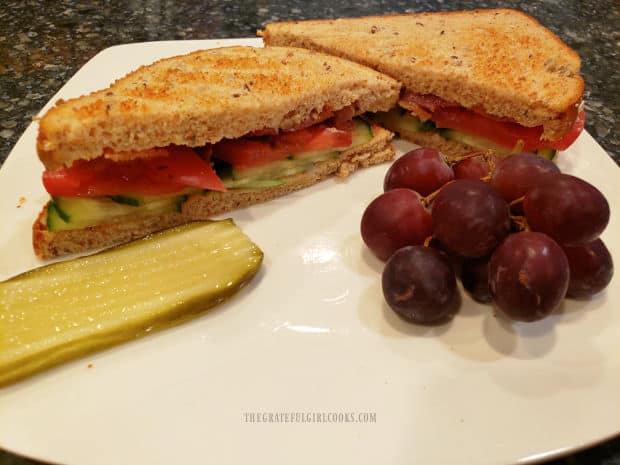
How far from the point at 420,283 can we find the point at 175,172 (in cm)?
87

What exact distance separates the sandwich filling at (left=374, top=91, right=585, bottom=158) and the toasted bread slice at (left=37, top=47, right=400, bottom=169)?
0.12m

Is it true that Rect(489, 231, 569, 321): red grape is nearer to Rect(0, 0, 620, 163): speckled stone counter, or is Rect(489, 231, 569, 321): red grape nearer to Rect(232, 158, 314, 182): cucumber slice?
Rect(232, 158, 314, 182): cucumber slice

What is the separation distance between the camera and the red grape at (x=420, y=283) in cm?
128

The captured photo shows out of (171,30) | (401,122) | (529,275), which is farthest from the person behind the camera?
(171,30)

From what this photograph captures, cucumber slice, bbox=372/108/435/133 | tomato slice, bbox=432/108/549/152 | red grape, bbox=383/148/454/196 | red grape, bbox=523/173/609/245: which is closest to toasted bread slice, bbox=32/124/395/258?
cucumber slice, bbox=372/108/435/133

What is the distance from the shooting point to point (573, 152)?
6.57ft

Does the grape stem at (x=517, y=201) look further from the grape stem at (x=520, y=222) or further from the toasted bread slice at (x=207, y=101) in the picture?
the toasted bread slice at (x=207, y=101)

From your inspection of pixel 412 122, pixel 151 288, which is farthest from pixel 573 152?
pixel 151 288

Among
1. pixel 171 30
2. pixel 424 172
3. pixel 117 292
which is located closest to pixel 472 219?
pixel 424 172

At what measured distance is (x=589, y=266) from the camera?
4.40 feet

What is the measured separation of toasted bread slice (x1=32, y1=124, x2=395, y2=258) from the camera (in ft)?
5.16

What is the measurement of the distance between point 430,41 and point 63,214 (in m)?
1.57

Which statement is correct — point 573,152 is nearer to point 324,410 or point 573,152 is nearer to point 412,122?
point 412,122

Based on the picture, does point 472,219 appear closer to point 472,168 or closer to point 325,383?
point 472,168
